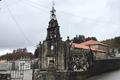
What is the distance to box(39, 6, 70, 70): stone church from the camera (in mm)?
40438

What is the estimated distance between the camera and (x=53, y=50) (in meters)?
41.4

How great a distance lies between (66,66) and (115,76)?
25.5 feet

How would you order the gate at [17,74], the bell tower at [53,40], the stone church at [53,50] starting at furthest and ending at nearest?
the gate at [17,74], the bell tower at [53,40], the stone church at [53,50]

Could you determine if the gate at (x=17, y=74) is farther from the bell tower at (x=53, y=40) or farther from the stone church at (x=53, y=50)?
the bell tower at (x=53, y=40)

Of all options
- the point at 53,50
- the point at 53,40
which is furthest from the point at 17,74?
the point at 53,40

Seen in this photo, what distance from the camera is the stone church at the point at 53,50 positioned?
4044 centimetres

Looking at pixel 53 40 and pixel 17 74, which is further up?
pixel 53 40

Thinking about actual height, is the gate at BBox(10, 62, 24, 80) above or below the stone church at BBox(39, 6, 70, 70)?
below

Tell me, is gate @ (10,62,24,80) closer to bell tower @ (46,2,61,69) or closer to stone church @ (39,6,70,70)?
stone church @ (39,6,70,70)

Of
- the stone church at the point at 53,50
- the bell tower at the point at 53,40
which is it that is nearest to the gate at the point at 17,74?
the stone church at the point at 53,50

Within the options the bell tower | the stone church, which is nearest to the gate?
the stone church

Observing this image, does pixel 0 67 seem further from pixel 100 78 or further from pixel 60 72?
pixel 100 78

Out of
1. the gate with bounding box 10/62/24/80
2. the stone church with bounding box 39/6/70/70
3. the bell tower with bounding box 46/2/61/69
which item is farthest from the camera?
the gate with bounding box 10/62/24/80

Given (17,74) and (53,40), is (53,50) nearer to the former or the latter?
(53,40)
